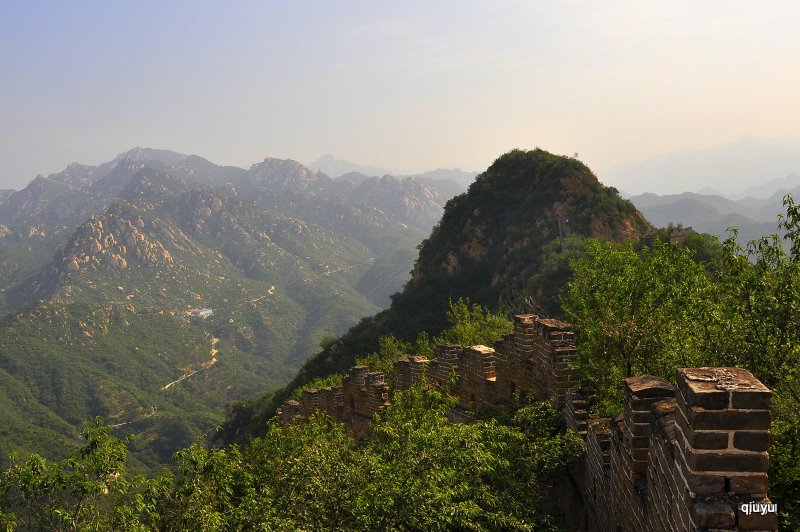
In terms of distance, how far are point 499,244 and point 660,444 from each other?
57912mm

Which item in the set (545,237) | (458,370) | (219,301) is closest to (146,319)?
(219,301)

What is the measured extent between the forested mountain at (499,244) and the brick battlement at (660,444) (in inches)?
1217

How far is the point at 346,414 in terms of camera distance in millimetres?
17297

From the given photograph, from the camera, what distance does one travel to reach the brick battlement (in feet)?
12.0

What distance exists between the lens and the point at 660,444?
4668 mm

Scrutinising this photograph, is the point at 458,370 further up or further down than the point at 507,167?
further down

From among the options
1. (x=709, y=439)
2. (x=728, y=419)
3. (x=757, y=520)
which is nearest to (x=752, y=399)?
(x=728, y=419)

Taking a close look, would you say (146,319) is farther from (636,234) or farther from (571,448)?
(571,448)

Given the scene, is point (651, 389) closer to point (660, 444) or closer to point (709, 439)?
point (660, 444)

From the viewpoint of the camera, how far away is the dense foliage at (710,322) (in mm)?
6395

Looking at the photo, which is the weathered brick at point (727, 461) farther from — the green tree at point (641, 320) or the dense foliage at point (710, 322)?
the green tree at point (641, 320)

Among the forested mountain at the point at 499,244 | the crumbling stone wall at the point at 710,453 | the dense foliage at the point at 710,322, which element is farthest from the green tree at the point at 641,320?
the forested mountain at the point at 499,244

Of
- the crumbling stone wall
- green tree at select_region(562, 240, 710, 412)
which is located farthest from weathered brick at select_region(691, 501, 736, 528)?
green tree at select_region(562, 240, 710, 412)

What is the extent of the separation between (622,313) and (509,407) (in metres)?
2.79
